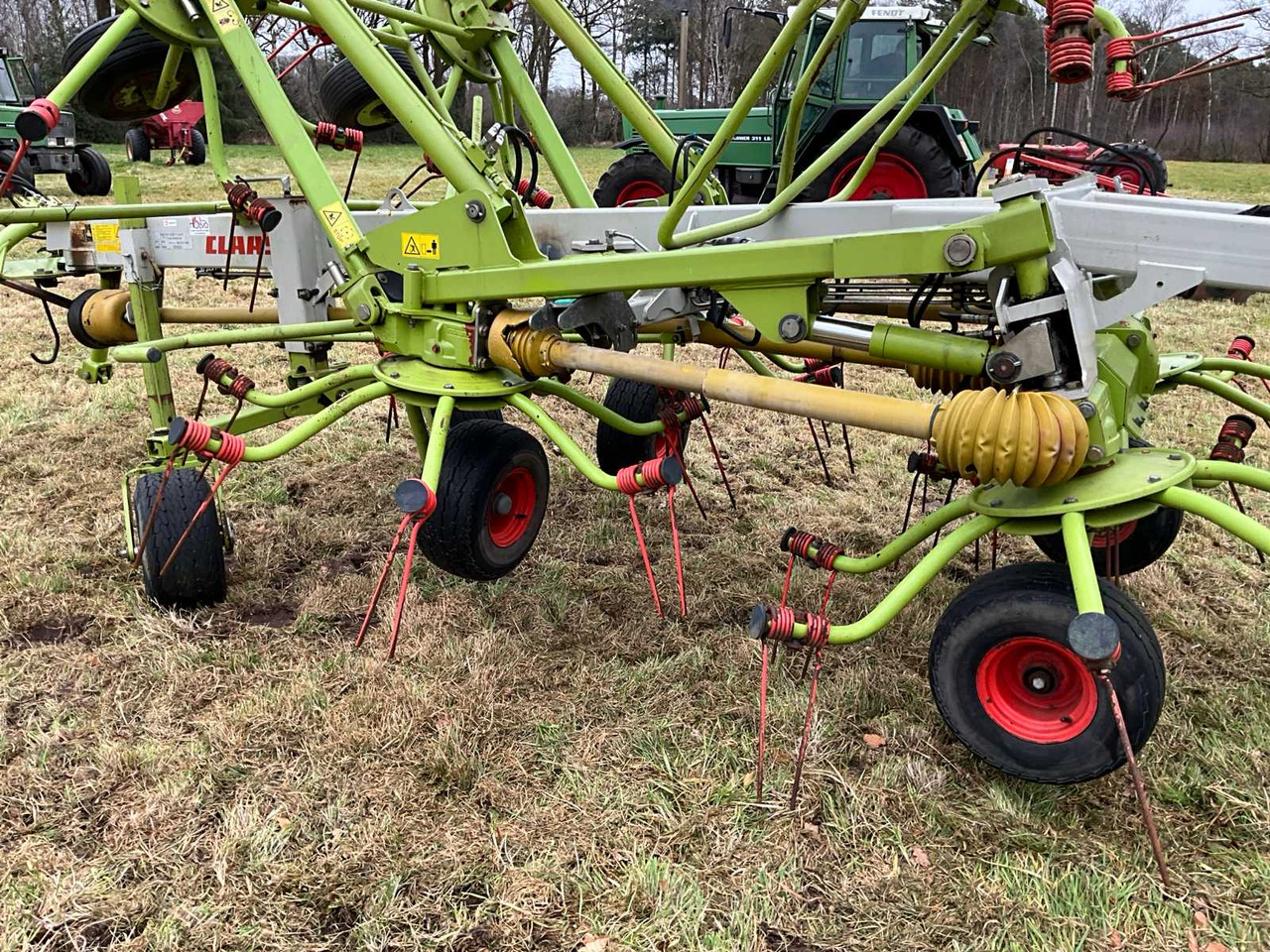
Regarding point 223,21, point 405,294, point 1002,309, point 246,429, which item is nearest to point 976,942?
point 1002,309

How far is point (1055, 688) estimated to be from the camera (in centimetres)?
231

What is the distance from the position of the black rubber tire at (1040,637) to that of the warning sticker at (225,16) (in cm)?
305

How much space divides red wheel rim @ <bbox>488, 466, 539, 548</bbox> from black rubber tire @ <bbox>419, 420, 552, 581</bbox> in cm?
2

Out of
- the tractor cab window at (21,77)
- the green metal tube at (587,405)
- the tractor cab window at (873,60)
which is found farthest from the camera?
the tractor cab window at (21,77)

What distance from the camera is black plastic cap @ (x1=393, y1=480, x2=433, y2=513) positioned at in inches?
102

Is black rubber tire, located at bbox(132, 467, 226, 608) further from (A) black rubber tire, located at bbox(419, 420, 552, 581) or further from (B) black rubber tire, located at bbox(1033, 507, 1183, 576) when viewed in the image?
(B) black rubber tire, located at bbox(1033, 507, 1183, 576)

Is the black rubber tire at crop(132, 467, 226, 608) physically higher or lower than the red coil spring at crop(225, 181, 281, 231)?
lower

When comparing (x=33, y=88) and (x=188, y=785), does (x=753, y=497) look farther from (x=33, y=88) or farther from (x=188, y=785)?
(x=33, y=88)

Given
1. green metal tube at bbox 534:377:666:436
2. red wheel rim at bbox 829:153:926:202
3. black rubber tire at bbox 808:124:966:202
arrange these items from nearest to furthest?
green metal tube at bbox 534:377:666:436, black rubber tire at bbox 808:124:966:202, red wheel rim at bbox 829:153:926:202

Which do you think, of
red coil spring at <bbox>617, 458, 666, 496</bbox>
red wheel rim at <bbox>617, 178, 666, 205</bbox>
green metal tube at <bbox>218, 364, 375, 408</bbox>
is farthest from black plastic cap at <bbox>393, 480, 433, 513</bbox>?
red wheel rim at <bbox>617, 178, 666, 205</bbox>

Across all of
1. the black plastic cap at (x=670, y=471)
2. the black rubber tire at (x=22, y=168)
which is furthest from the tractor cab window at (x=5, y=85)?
the black plastic cap at (x=670, y=471)

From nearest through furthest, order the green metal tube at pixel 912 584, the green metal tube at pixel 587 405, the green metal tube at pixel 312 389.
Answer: the green metal tube at pixel 912 584 < the green metal tube at pixel 312 389 < the green metal tube at pixel 587 405

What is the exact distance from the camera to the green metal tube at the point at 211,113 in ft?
11.1

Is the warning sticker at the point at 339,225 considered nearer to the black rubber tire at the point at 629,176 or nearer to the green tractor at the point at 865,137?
the green tractor at the point at 865,137
